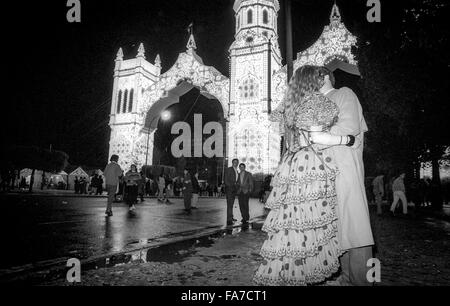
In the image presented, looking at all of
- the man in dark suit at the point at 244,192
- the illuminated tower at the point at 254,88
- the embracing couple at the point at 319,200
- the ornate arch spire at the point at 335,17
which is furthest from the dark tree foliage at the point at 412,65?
the illuminated tower at the point at 254,88

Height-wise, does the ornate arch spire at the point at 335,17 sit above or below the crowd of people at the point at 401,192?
above

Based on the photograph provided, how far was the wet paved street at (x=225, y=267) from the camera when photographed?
2.96 m

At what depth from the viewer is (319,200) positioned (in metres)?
2.39

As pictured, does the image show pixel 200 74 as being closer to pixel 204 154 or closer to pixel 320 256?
pixel 204 154

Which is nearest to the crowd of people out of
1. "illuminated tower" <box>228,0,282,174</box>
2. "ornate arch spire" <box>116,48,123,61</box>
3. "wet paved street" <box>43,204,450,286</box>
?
"wet paved street" <box>43,204,450,286</box>

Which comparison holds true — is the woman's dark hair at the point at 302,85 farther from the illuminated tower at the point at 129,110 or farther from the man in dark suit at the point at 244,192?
the illuminated tower at the point at 129,110

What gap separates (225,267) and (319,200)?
1656mm

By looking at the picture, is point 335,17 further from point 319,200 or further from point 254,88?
point 319,200

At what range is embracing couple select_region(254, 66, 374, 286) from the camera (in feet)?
7.41

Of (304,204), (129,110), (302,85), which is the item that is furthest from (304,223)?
(129,110)

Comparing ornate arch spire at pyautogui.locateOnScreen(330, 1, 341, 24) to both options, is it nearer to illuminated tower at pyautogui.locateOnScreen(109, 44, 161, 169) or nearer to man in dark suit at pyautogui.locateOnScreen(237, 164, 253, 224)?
illuminated tower at pyautogui.locateOnScreen(109, 44, 161, 169)

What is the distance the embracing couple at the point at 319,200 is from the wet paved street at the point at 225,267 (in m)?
0.84

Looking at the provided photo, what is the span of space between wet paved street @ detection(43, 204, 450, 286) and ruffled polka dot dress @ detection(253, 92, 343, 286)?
0.80 meters
